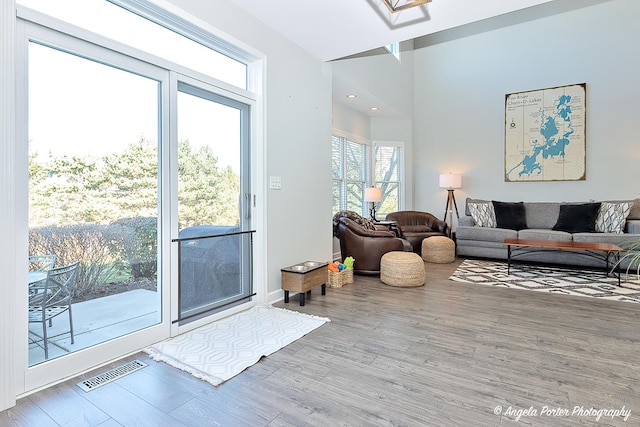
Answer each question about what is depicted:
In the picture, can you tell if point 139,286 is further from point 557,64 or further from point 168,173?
point 557,64

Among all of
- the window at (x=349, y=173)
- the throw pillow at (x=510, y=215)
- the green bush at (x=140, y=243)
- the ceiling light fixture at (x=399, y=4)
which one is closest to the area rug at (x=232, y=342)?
the green bush at (x=140, y=243)

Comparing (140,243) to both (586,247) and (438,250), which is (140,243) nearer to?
(438,250)

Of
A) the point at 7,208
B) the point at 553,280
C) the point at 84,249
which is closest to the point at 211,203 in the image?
the point at 84,249

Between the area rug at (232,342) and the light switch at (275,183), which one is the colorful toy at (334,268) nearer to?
the area rug at (232,342)

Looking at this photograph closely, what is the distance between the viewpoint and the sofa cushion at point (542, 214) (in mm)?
5574

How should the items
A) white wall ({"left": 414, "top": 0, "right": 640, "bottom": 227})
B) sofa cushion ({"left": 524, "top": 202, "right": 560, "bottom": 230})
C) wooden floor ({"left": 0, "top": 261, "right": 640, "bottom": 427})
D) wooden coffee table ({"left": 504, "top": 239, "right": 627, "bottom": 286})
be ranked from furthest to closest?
sofa cushion ({"left": 524, "top": 202, "right": 560, "bottom": 230})
white wall ({"left": 414, "top": 0, "right": 640, "bottom": 227})
wooden coffee table ({"left": 504, "top": 239, "right": 627, "bottom": 286})
wooden floor ({"left": 0, "top": 261, "right": 640, "bottom": 427})

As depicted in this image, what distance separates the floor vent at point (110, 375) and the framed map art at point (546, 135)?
21.3 feet

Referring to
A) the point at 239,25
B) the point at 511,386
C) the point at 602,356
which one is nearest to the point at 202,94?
the point at 239,25

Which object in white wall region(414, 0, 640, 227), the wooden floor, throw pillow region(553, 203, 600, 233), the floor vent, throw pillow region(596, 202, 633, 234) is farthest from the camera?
white wall region(414, 0, 640, 227)

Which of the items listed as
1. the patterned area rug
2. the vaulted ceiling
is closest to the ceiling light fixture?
the vaulted ceiling

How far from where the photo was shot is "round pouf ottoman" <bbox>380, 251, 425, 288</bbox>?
3.79 meters

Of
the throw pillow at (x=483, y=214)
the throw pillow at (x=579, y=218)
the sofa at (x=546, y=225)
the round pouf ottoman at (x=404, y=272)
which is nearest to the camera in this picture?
the round pouf ottoman at (x=404, y=272)

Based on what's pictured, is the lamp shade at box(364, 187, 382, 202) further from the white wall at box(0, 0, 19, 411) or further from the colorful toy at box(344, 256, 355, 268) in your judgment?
the white wall at box(0, 0, 19, 411)

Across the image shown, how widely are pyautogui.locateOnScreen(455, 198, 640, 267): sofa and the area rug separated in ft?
12.4
